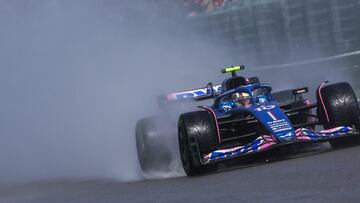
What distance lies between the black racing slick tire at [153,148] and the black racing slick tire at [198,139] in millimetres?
1564

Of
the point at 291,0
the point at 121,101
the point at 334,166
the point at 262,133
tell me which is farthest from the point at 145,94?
the point at 334,166

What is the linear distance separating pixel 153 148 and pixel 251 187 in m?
4.08

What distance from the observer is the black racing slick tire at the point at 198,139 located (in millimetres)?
11430

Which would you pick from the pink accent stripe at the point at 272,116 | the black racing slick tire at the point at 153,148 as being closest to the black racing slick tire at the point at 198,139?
the pink accent stripe at the point at 272,116

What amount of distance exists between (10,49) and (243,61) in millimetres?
5645

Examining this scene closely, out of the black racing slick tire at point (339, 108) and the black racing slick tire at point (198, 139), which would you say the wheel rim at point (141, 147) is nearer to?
the black racing slick tire at point (198, 139)

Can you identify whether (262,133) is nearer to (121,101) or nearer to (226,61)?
(121,101)

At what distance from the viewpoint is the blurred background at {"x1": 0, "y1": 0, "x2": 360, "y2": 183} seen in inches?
685

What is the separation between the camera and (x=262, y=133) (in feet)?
38.6

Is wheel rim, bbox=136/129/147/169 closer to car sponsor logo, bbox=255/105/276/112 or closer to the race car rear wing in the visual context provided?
the race car rear wing

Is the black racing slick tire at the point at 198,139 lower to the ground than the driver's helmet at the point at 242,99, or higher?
lower

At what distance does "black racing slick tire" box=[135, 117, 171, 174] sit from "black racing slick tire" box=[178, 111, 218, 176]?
156cm

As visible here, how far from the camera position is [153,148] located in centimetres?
1328

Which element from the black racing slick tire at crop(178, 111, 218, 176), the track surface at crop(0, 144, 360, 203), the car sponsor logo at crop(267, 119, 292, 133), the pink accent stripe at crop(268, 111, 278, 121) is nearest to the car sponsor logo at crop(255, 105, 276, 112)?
the pink accent stripe at crop(268, 111, 278, 121)
